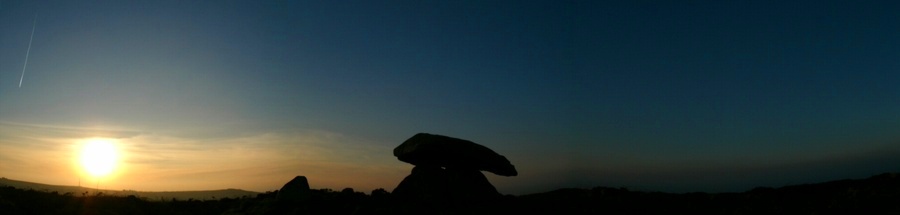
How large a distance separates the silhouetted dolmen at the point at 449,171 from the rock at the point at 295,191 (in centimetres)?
440

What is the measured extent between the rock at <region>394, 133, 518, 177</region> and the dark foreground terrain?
2.29 m

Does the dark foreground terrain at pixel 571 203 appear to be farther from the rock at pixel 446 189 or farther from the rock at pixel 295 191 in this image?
the rock at pixel 446 189

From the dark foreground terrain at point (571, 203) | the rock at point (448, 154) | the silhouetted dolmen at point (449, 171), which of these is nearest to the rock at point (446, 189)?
the silhouetted dolmen at point (449, 171)

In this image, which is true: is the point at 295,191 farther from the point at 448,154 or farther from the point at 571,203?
the point at 571,203

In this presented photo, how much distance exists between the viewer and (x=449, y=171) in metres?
30.5

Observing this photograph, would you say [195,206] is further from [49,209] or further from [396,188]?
[396,188]

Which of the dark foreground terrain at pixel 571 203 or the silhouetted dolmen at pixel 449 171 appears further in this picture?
the silhouetted dolmen at pixel 449 171

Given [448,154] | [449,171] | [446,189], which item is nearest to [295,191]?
[446,189]

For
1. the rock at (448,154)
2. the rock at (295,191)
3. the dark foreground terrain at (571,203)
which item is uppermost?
the rock at (448,154)

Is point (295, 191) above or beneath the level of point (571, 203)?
above

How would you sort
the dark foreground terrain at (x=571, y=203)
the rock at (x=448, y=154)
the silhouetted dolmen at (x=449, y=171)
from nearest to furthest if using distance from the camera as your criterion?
the dark foreground terrain at (x=571, y=203) → the silhouetted dolmen at (x=449, y=171) → the rock at (x=448, y=154)

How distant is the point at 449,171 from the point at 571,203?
6794 millimetres

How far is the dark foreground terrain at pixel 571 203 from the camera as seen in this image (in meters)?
24.0

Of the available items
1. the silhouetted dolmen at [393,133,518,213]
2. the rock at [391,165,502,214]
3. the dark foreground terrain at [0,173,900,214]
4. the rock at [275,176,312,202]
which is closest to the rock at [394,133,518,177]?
the silhouetted dolmen at [393,133,518,213]
